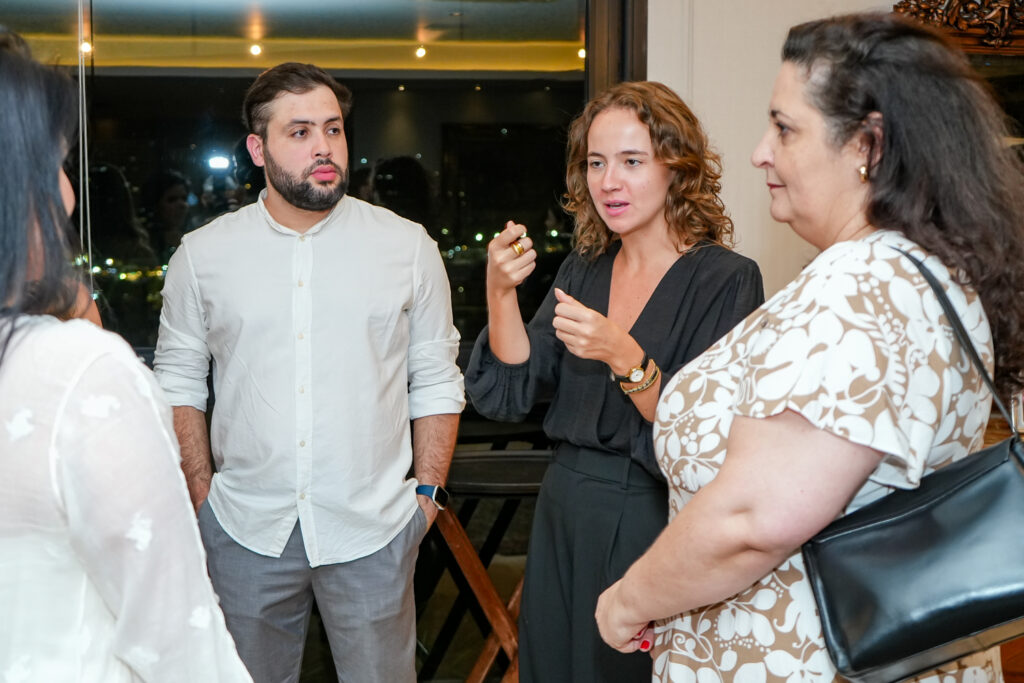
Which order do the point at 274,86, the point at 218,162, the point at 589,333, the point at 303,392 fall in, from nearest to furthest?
the point at 589,333 → the point at 303,392 → the point at 274,86 → the point at 218,162

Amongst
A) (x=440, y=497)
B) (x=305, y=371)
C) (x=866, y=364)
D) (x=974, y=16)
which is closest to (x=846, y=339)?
(x=866, y=364)

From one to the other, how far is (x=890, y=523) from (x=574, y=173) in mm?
1311

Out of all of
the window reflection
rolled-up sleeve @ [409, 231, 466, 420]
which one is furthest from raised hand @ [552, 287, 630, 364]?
the window reflection

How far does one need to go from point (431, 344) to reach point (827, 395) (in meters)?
1.52

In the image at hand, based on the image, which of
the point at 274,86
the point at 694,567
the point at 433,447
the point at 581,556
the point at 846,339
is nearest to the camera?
the point at 846,339

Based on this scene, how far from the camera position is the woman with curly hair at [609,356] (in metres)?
1.85

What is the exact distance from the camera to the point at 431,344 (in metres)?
2.45

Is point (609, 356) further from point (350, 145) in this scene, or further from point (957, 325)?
point (350, 145)

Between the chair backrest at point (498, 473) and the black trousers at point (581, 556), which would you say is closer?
the black trousers at point (581, 556)

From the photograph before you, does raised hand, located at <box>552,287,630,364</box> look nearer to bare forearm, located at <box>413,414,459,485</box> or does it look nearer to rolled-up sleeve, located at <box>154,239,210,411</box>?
bare forearm, located at <box>413,414,459,485</box>

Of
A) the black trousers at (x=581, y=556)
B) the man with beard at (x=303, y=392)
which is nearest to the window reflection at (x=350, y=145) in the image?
the man with beard at (x=303, y=392)

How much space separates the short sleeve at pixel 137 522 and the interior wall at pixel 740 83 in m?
2.28

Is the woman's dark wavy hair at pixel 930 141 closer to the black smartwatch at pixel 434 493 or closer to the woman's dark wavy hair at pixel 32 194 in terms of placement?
the woman's dark wavy hair at pixel 32 194

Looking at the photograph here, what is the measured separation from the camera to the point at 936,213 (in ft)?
3.59
